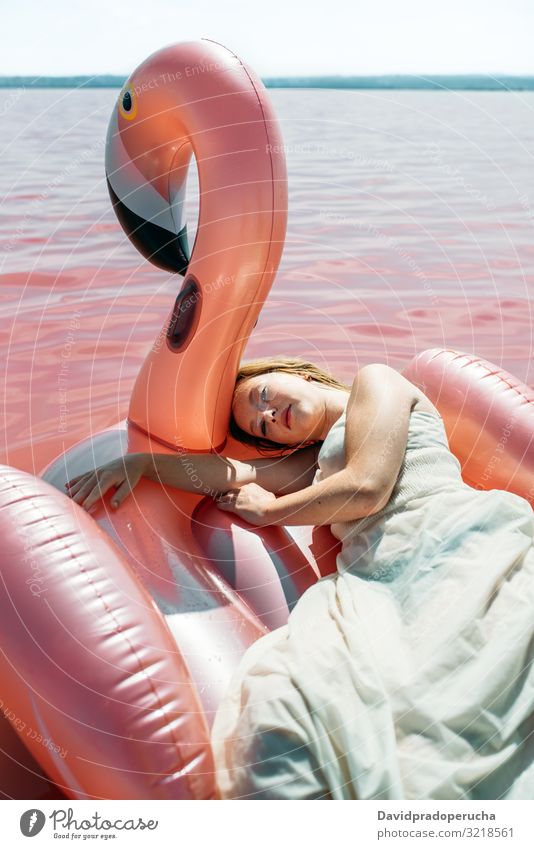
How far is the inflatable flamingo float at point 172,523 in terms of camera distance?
120cm

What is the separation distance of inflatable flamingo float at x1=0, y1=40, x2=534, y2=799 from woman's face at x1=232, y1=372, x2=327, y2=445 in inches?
2.6

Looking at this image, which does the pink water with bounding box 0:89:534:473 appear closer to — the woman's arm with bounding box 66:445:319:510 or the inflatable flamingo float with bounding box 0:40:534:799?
the inflatable flamingo float with bounding box 0:40:534:799

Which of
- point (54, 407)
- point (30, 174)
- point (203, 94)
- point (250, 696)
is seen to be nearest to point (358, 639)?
point (250, 696)

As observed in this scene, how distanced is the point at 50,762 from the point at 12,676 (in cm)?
14

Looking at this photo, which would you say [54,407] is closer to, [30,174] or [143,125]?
[143,125]

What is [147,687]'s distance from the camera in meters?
1.20

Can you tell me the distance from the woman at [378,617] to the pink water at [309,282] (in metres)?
0.82

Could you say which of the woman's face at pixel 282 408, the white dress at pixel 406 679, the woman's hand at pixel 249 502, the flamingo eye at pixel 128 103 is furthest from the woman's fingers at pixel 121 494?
the flamingo eye at pixel 128 103

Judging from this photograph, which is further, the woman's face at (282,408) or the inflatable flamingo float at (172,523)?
the woman's face at (282,408)

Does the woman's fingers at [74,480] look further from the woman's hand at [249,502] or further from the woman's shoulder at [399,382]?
the woman's shoulder at [399,382]

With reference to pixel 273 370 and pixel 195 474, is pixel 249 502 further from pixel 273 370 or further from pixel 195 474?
pixel 273 370

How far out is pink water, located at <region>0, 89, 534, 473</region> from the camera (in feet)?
10.3

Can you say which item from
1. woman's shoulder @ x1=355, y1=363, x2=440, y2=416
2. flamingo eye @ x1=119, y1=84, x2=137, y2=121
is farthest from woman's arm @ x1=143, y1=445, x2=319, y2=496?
flamingo eye @ x1=119, y1=84, x2=137, y2=121

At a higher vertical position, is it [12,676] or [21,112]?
[12,676]
